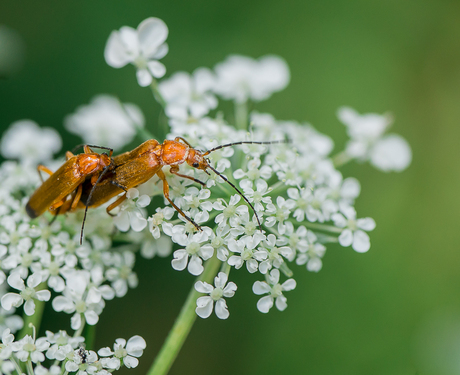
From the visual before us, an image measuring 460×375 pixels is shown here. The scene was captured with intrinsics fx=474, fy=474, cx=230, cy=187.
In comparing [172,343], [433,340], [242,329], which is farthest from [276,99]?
[172,343]

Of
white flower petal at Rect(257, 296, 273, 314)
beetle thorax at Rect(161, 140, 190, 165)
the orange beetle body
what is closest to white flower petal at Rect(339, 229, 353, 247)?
white flower petal at Rect(257, 296, 273, 314)

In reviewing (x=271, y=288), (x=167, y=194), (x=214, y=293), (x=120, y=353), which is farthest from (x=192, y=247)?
(x=120, y=353)

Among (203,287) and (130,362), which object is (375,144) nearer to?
(203,287)

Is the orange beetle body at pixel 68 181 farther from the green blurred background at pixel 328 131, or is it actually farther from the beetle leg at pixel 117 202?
the green blurred background at pixel 328 131

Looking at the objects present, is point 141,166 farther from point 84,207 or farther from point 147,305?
point 147,305

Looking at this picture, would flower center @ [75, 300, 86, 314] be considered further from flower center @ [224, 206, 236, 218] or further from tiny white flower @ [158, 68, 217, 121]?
tiny white flower @ [158, 68, 217, 121]

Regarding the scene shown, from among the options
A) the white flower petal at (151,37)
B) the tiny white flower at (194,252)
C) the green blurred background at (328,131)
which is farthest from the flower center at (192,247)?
the green blurred background at (328,131)
